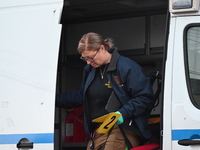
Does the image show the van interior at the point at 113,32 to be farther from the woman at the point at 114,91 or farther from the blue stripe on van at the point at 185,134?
the blue stripe on van at the point at 185,134

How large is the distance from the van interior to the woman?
1.20m

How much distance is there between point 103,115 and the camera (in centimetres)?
437

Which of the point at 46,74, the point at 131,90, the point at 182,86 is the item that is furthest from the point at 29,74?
the point at 182,86

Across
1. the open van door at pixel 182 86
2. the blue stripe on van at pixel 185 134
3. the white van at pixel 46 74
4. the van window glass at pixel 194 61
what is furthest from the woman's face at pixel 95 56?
the blue stripe on van at pixel 185 134

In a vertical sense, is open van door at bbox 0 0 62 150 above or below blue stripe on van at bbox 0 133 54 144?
above

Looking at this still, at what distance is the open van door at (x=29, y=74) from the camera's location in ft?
13.6

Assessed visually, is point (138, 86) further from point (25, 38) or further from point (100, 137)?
point (25, 38)

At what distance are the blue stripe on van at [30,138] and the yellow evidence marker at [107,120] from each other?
391 mm

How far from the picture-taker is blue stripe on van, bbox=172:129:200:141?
12.2 ft

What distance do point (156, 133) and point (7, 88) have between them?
1306mm

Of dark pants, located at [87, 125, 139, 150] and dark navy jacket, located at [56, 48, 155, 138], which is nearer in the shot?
dark navy jacket, located at [56, 48, 155, 138]

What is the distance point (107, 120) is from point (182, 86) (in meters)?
0.64

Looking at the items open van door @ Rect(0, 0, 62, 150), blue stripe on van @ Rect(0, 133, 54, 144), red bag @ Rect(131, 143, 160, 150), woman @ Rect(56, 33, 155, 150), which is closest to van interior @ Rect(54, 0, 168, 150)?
open van door @ Rect(0, 0, 62, 150)

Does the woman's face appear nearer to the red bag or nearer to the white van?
the white van
